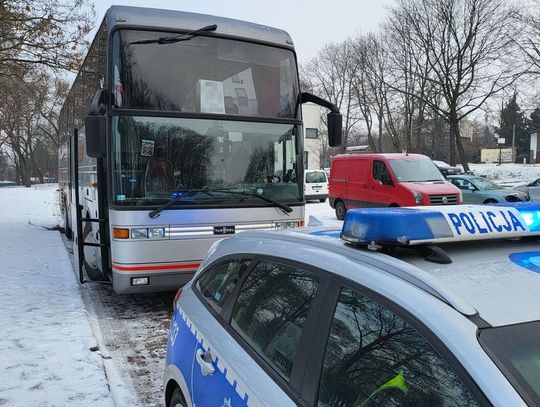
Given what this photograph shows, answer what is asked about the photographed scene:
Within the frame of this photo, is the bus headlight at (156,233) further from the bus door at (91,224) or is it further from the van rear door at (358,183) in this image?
the van rear door at (358,183)

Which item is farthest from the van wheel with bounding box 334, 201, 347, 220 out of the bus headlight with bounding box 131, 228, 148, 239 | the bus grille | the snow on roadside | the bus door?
the bus headlight with bounding box 131, 228, 148, 239

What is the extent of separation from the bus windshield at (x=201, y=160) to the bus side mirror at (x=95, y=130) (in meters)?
0.13

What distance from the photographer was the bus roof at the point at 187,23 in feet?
19.1

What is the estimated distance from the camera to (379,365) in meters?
1.54

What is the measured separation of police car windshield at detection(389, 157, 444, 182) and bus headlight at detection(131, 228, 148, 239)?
36.3 feet

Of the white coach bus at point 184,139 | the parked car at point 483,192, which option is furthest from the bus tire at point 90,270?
the parked car at point 483,192

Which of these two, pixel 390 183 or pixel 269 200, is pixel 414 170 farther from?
pixel 269 200

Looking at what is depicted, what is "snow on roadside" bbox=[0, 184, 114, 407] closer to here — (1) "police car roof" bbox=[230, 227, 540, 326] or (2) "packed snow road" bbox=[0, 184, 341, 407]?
(2) "packed snow road" bbox=[0, 184, 341, 407]

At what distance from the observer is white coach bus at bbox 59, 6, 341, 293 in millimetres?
5668

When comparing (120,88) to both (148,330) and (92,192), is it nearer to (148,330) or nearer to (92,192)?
(92,192)

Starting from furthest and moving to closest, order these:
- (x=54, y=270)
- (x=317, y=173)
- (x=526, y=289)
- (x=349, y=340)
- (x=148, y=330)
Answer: (x=317, y=173), (x=54, y=270), (x=148, y=330), (x=349, y=340), (x=526, y=289)

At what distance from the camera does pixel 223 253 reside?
286 cm

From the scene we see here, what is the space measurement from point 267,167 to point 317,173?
66.1 ft

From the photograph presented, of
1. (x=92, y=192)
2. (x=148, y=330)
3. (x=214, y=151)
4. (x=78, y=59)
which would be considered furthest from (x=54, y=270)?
(x=78, y=59)
